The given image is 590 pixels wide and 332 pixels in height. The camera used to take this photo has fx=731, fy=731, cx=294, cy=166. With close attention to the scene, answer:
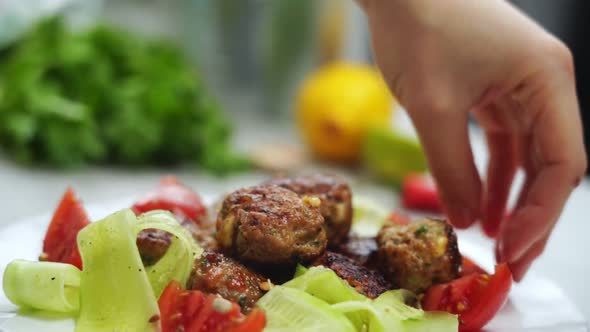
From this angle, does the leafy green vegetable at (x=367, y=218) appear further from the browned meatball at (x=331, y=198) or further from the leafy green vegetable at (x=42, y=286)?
the leafy green vegetable at (x=42, y=286)

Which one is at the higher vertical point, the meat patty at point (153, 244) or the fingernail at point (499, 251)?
the meat patty at point (153, 244)

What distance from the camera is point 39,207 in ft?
12.6

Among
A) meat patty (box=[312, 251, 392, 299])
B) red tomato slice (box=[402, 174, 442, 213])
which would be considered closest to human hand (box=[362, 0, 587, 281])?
meat patty (box=[312, 251, 392, 299])

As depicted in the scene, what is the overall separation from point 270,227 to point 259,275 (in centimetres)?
15

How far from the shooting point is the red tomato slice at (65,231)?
7.15ft

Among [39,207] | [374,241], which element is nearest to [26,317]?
[374,241]

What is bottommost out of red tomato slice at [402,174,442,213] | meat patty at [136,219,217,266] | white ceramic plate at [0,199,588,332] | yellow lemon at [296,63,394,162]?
red tomato slice at [402,174,442,213]

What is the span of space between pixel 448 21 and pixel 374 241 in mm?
763

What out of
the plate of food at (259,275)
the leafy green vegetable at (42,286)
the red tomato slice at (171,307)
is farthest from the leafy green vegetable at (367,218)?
the leafy green vegetable at (42,286)

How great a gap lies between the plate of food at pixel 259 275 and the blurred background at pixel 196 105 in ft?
4.75

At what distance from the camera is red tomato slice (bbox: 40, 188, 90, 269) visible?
7.15 feet

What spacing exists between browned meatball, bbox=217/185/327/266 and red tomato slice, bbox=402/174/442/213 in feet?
7.18

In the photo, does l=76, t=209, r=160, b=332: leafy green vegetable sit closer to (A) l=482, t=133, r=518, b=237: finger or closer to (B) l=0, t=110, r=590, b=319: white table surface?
(A) l=482, t=133, r=518, b=237: finger

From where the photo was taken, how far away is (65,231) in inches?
88.1
